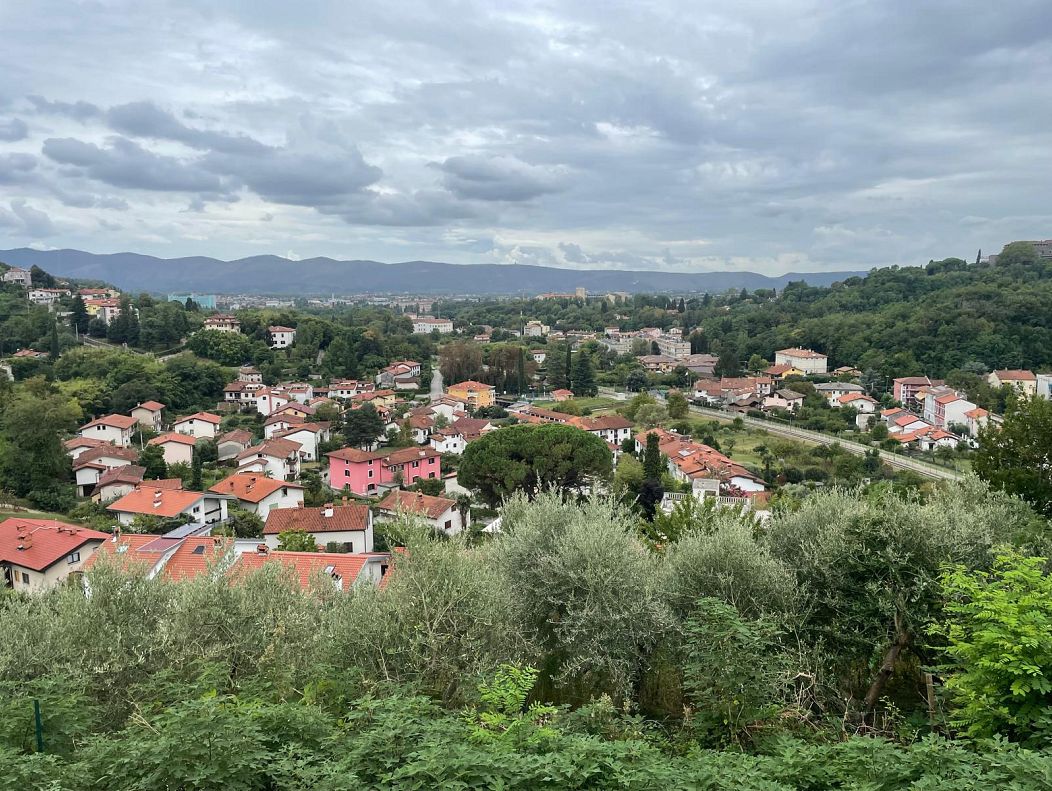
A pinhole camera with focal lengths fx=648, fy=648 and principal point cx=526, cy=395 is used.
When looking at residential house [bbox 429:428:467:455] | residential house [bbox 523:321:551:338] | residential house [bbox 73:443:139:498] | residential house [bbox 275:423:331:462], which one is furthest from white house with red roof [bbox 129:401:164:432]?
residential house [bbox 523:321:551:338]

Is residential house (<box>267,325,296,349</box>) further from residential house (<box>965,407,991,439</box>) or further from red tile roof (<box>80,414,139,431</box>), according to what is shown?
residential house (<box>965,407,991,439</box>)

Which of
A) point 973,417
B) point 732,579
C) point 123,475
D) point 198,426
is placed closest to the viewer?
point 732,579

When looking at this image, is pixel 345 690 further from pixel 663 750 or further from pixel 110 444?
pixel 110 444

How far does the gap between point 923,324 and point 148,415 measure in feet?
227

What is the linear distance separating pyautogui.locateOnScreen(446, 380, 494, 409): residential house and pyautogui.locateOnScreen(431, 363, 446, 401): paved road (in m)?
1.68

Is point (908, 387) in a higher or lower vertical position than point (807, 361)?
lower

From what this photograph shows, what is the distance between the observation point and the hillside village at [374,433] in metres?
19.4

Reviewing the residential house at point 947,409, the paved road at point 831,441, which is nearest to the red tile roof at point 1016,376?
the residential house at point 947,409

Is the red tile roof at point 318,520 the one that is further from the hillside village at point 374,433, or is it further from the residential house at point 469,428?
the residential house at point 469,428

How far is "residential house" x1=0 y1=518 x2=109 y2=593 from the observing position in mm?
17797

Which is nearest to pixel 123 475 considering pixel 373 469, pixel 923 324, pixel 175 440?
pixel 175 440

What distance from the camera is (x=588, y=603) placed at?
283 inches

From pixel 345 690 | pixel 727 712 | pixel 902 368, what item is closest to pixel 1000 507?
pixel 727 712

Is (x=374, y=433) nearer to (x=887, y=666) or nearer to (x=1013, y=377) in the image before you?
(x=887, y=666)
